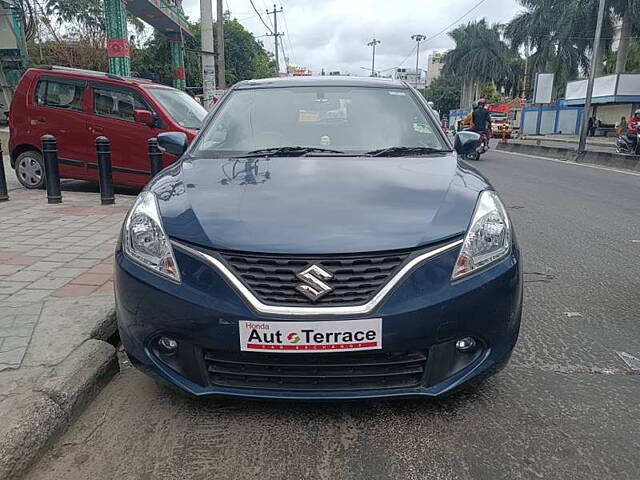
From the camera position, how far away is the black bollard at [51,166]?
7332mm

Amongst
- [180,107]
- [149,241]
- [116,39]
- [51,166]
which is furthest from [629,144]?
[149,241]

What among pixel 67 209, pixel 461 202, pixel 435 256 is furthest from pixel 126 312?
pixel 67 209

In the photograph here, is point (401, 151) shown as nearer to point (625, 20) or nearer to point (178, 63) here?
point (178, 63)

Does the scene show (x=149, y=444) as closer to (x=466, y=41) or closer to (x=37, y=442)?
(x=37, y=442)

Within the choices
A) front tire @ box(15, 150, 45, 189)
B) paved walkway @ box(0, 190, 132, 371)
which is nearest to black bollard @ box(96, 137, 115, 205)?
paved walkway @ box(0, 190, 132, 371)

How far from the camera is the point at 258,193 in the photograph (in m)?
2.61

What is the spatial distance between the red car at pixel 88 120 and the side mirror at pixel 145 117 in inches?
0.6

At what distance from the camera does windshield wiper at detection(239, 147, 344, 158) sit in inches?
128

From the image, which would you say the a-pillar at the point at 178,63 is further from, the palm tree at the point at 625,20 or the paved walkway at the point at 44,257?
the palm tree at the point at 625,20

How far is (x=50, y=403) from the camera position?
244 cm

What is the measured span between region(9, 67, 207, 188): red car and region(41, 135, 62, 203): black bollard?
0.91 metres

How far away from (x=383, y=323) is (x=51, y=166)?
21.4 feet

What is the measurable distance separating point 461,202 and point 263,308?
1.03 metres

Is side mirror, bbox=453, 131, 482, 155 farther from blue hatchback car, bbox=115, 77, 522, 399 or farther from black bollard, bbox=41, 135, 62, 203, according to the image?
black bollard, bbox=41, 135, 62, 203
